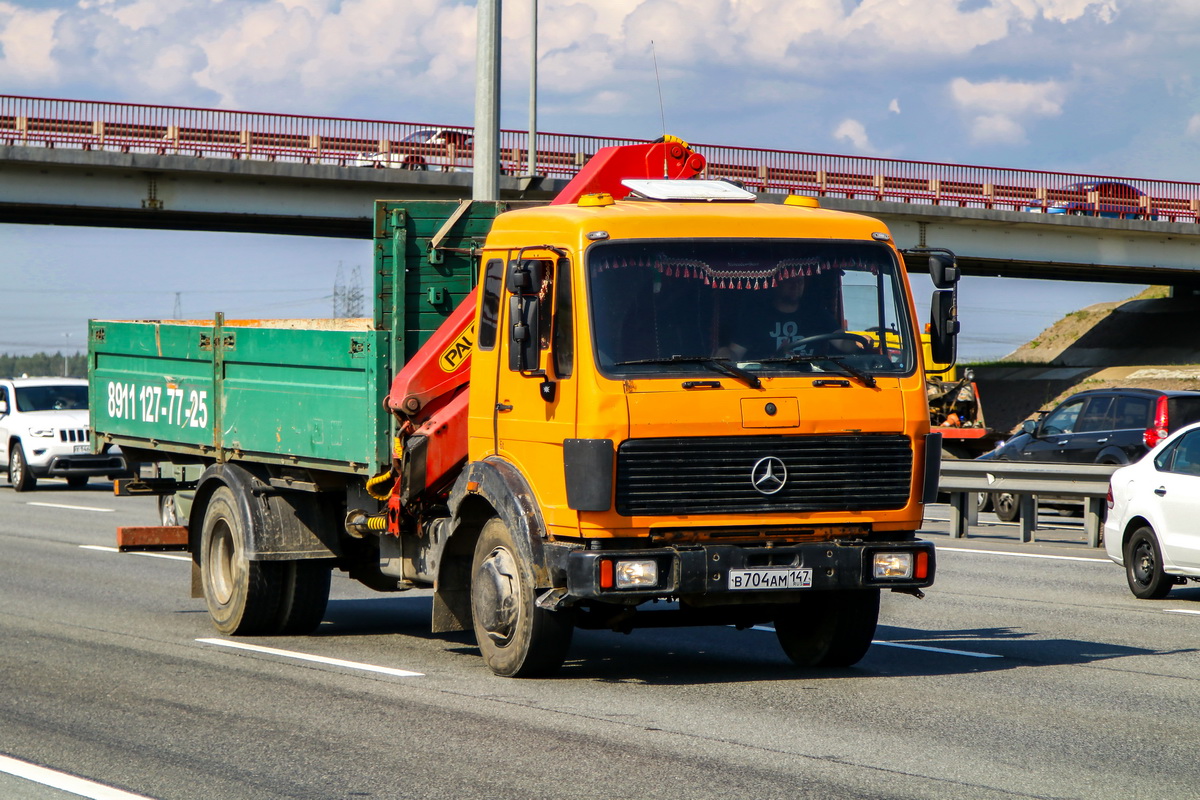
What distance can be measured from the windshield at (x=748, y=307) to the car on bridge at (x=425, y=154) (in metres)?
33.1

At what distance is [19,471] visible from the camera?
2823cm

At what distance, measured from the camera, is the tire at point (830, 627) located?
8.94 meters

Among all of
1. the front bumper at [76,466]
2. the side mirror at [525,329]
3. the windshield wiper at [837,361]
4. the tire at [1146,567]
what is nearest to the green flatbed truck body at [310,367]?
the side mirror at [525,329]

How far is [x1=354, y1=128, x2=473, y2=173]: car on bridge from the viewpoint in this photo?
40500mm

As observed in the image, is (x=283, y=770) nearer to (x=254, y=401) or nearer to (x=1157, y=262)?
(x=254, y=401)

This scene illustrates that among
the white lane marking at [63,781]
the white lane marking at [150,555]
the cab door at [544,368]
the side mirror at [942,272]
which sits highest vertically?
the side mirror at [942,272]

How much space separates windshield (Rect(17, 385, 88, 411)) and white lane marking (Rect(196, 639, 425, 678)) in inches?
789

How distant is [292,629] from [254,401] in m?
1.62

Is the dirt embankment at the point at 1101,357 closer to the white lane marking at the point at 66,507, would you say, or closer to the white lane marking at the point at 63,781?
the white lane marking at the point at 66,507

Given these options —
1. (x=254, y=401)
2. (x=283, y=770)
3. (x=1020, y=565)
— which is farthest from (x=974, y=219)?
(x=283, y=770)

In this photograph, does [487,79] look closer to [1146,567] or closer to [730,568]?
[1146,567]

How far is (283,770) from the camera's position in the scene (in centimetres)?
649

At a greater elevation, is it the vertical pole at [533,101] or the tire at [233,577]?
the vertical pole at [533,101]

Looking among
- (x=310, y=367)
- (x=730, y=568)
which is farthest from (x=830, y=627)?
(x=310, y=367)
